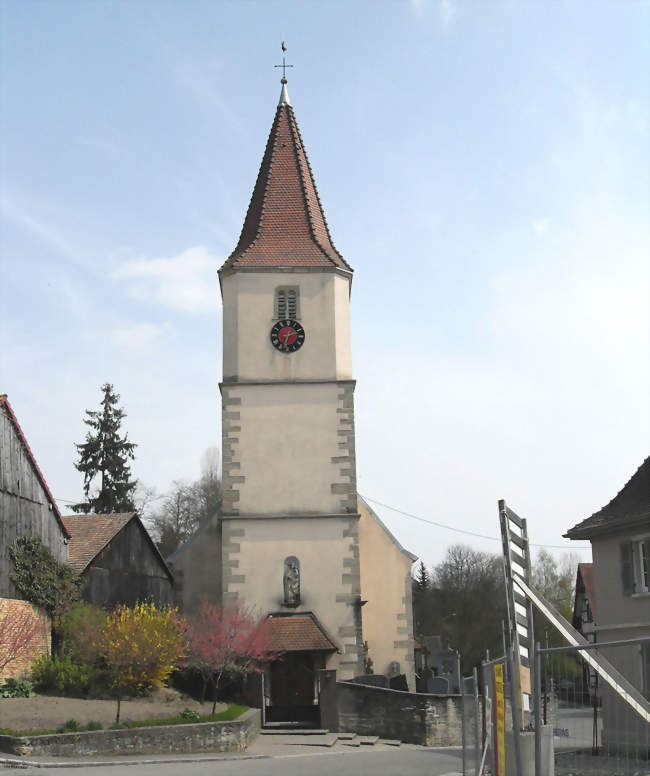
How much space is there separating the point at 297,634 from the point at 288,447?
5.51m

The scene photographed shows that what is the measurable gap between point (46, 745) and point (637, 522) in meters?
13.1

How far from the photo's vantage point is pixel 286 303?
3122 cm

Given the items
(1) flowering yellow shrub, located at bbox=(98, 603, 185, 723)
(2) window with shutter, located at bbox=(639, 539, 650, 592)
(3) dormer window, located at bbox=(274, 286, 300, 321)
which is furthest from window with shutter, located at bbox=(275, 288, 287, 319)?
(2) window with shutter, located at bbox=(639, 539, 650, 592)

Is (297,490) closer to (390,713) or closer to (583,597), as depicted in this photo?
(390,713)

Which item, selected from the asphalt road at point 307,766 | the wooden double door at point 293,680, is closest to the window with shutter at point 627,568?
the asphalt road at point 307,766

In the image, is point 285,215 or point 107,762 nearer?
point 107,762

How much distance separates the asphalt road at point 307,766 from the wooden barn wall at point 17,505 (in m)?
8.45

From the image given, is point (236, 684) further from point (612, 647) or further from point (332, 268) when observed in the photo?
point (612, 647)

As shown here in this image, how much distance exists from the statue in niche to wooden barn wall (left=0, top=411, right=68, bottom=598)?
6.47 metres

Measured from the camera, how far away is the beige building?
28.6 m

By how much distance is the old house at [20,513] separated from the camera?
82.2 ft

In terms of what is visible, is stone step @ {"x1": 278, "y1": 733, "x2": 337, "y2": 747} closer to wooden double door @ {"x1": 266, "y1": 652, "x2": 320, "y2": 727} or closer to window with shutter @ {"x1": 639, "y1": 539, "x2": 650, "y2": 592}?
wooden double door @ {"x1": 266, "y1": 652, "x2": 320, "y2": 727}

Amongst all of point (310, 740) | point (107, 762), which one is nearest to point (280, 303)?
point (310, 740)

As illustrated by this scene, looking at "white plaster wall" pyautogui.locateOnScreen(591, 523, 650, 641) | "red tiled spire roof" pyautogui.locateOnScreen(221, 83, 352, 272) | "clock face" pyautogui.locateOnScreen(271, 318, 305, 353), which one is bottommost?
"white plaster wall" pyautogui.locateOnScreen(591, 523, 650, 641)
